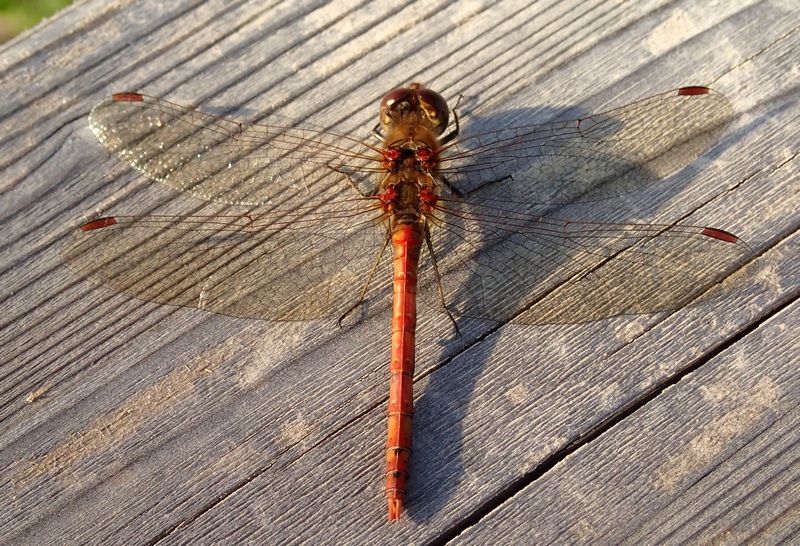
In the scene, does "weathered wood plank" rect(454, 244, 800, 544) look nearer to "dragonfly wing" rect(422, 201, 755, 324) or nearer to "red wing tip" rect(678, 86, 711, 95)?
"dragonfly wing" rect(422, 201, 755, 324)

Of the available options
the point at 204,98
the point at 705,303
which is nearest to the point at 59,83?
the point at 204,98

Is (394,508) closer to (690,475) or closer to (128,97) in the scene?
(690,475)

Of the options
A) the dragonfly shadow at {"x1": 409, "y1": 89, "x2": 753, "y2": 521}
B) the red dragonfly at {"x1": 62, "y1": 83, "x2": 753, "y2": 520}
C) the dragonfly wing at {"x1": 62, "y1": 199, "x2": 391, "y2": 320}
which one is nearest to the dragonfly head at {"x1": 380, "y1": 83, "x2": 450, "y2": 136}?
the red dragonfly at {"x1": 62, "y1": 83, "x2": 753, "y2": 520}

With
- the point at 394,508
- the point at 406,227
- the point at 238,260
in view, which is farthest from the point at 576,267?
the point at 238,260

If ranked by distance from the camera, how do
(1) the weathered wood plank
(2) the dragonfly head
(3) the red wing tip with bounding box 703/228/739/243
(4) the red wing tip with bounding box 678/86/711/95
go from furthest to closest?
(2) the dragonfly head
(4) the red wing tip with bounding box 678/86/711/95
(3) the red wing tip with bounding box 703/228/739/243
(1) the weathered wood plank

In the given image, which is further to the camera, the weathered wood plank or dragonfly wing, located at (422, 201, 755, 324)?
dragonfly wing, located at (422, 201, 755, 324)

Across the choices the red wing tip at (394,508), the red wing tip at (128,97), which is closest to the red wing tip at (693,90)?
the red wing tip at (394,508)

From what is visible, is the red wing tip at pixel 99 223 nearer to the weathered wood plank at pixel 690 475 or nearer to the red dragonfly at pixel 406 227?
the red dragonfly at pixel 406 227

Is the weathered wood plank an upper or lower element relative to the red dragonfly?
lower

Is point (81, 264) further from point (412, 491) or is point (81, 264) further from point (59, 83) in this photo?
point (412, 491)
